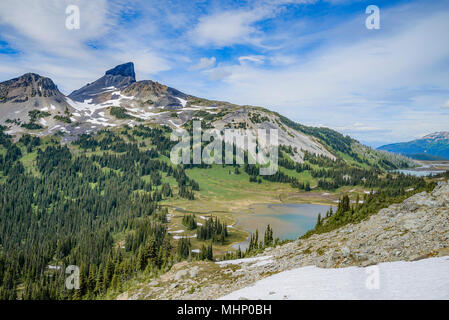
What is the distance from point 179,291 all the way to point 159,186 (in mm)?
175808

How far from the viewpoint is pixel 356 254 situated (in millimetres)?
23328

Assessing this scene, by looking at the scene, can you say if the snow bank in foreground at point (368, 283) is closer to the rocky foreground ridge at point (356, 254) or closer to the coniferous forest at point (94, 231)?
the rocky foreground ridge at point (356, 254)

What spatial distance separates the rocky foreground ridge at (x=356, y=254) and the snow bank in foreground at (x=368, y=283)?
197 centimetres

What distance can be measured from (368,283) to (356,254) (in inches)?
275

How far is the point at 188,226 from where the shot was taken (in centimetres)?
11750

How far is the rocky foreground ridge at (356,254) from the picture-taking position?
71.3 feet

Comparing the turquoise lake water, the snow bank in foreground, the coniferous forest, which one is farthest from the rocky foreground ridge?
the turquoise lake water

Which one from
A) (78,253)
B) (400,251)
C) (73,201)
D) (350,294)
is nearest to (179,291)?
(350,294)
